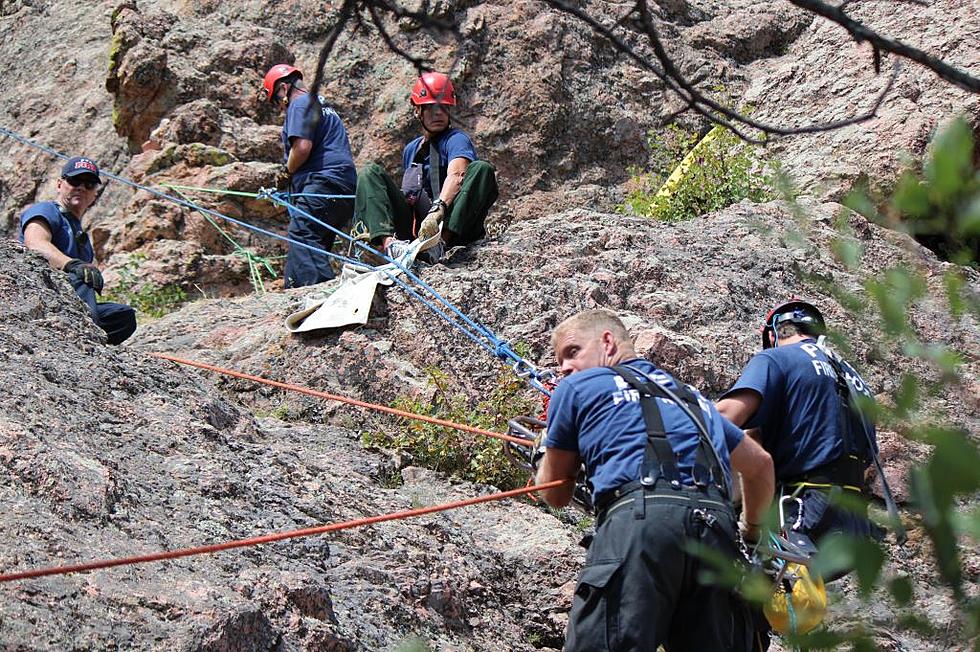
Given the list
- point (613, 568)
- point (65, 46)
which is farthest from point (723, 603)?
point (65, 46)

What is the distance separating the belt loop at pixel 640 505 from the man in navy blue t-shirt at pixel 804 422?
105cm

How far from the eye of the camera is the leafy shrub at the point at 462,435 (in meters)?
5.91

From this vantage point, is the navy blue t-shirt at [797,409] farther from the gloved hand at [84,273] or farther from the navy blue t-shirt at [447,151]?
the gloved hand at [84,273]

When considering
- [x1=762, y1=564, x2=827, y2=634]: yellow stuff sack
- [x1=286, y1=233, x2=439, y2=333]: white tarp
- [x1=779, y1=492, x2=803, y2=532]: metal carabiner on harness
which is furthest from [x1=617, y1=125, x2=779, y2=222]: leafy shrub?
[x1=762, y1=564, x2=827, y2=634]: yellow stuff sack

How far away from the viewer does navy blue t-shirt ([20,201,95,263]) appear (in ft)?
21.3

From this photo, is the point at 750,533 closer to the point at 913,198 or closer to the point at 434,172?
the point at 913,198

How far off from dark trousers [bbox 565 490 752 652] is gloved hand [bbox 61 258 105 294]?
368 cm

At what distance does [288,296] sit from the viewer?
25.5 ft

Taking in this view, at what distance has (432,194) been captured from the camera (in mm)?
7492

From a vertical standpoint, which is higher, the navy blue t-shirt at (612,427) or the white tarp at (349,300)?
the navy blue t-shirt at (612,427)

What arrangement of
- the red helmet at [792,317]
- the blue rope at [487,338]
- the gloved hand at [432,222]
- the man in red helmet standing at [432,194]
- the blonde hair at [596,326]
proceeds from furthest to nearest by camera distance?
the man in red helmet standing at [432,194], the gloved hand at [432,222], the blue rope at [487,338], the red helmet at [792,317], the blonde hair at [596,326]

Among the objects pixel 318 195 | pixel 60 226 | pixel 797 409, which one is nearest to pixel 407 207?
pixel 318 195

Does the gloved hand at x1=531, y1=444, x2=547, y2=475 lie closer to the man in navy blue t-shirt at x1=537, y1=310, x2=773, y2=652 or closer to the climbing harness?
the climbing harness

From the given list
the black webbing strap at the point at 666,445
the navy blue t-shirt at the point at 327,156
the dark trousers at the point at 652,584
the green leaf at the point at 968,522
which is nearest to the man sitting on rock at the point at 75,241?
the navy blue t-shirt at the point at 327,156
